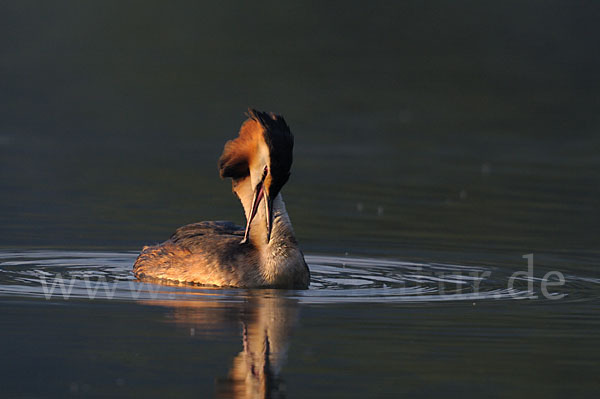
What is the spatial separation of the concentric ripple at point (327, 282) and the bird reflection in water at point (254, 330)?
1.05 ft

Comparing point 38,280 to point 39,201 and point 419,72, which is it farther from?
point 419,72

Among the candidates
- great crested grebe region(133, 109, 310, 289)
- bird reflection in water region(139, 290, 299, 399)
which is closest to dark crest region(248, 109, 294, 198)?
great crested grebe region(133, 109, 310, 289)

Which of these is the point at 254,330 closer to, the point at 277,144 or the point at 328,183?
the point at 277,144

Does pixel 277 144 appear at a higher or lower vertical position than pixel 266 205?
higher

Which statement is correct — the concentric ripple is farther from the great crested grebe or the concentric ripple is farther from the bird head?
the bird head

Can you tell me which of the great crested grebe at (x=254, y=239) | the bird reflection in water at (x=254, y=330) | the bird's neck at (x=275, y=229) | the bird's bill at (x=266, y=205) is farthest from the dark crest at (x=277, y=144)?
the bird reflection in water at (x=254, y=330)

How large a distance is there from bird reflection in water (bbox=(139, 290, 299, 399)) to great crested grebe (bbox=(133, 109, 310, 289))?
1.04ft

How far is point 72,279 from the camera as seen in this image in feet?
46.0

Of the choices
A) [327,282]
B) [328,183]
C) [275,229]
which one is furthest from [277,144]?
[328,183]

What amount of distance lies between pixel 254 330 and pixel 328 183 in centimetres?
1308

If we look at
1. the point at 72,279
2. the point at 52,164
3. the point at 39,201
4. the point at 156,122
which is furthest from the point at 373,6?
the point at 72,279

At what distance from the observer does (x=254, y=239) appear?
45.8 ft

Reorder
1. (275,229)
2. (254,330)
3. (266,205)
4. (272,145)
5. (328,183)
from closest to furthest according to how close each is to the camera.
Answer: (254,330) → (272,145) → (266,205) → (275,229) → (328,183)

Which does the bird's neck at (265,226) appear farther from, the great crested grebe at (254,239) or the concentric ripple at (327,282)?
the concentric ripple at (327,282)
